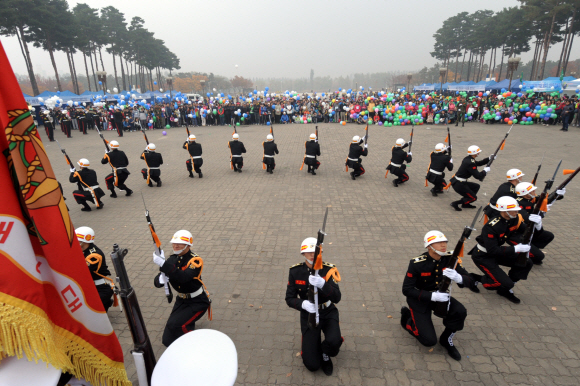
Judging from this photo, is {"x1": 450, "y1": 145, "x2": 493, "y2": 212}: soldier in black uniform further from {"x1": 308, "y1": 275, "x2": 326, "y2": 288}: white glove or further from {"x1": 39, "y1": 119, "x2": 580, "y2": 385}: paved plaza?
{"x1": 308, "y1": 275, "x2": 326, "y2": 288}: white glove

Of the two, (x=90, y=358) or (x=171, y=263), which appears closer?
(x=90, y=358)

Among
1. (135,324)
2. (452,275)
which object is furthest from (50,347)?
(452,275)

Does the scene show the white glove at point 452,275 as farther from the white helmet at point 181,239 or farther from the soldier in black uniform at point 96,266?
the soldier in black uniform at point 96,266

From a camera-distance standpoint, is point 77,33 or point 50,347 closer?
point 50,347

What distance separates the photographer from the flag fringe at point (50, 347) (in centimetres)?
144

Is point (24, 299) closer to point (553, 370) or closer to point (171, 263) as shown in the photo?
point (171, 263)

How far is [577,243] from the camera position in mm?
6867

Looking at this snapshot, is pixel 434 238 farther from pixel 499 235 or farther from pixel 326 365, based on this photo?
pixel 326 365

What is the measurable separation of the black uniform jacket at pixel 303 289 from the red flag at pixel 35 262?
97.0 inches

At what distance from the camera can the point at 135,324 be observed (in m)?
2.20

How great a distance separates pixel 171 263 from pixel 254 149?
1364 cm

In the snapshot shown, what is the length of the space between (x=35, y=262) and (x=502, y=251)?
19.5ft

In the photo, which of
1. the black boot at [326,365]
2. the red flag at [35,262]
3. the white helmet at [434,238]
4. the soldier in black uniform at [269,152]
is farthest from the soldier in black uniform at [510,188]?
the soldier in black uniform at [269,152]

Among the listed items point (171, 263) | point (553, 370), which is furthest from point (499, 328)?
point (171, 263)
